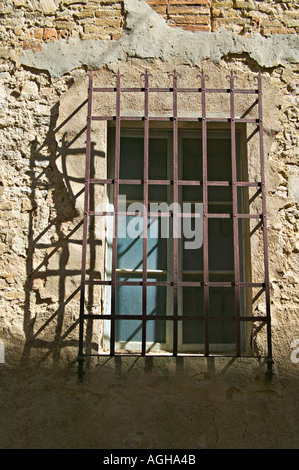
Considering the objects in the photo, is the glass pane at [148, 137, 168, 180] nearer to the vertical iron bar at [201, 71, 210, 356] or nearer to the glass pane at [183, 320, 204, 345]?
the vertical iron bar at [201, 71, 210, 356]

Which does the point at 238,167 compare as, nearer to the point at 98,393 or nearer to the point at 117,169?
the point at 117,169

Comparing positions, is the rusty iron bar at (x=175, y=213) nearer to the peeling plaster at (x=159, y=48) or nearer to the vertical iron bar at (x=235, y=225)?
the peeling plaster at (x=159, y=48)

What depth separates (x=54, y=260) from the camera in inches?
129

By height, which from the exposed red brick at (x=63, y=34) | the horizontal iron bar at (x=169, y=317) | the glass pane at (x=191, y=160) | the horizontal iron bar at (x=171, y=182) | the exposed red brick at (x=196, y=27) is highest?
the exposed red brick at (x=196, y=27)

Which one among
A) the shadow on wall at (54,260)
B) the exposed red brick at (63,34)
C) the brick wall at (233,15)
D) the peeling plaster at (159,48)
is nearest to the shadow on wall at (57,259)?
the shadow on wall at (54,260)

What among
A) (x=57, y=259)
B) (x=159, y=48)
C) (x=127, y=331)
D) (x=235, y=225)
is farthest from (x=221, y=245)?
(x=159, y=48)

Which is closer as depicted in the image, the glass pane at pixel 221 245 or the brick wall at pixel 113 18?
the glass pane at pixel 221 245

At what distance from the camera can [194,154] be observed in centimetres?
355

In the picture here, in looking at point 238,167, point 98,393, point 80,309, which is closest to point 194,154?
point 238,167

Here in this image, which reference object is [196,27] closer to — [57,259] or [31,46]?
[31,46]

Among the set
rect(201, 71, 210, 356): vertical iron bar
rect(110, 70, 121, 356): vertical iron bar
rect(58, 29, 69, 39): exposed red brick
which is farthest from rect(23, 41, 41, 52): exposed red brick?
rect(201, 71, 210, 356): vertical iron bar

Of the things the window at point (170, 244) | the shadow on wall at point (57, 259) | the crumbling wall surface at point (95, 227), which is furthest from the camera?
the window at point (170, 244)

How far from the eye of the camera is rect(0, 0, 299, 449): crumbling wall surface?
9.89ft

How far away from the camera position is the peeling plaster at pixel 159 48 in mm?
3527
